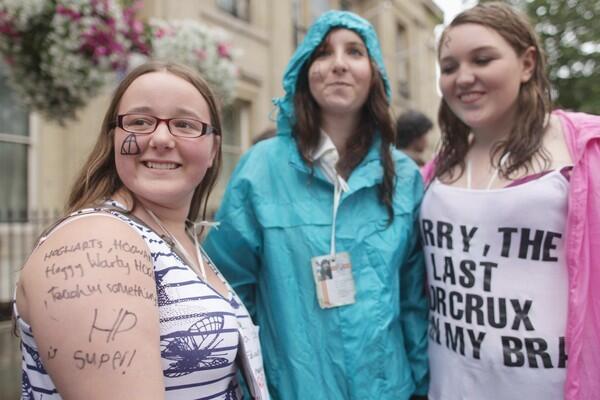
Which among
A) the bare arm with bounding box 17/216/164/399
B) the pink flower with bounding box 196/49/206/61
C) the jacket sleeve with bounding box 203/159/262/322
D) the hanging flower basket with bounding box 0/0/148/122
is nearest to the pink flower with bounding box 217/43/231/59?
the pink flower with bounding box 196/49/206/61

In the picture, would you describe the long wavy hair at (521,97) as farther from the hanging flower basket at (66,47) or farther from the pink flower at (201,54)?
the pink flower at (201,54)

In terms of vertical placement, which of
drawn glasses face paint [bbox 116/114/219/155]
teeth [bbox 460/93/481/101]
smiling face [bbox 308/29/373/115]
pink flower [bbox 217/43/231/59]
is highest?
pink flower [bbox 217/43/231/59]

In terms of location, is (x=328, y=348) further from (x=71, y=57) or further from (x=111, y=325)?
(x=71, y=57)

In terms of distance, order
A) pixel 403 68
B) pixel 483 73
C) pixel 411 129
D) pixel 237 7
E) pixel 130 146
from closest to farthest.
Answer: pixel 130 146
pixel 483 73
pixel 411 129
pixel 237 7
pixel 403 68

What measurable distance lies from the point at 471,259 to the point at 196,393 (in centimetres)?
110

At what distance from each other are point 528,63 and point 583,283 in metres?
0.89

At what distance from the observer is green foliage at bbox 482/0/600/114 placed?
7.31m

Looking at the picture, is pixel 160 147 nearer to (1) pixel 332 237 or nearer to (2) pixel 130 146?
(2) pixel 130 146

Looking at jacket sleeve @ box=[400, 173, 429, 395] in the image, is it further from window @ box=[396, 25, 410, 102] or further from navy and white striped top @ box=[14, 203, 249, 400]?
window @ box=[396, 25, 410, 102]

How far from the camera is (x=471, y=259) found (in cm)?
172

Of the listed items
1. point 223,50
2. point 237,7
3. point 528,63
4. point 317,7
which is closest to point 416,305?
point 528,63

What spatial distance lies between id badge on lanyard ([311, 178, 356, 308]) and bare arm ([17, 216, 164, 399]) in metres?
0.88

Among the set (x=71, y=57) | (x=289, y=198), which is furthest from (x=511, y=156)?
(x=71, y=57)

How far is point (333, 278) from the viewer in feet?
5.86
